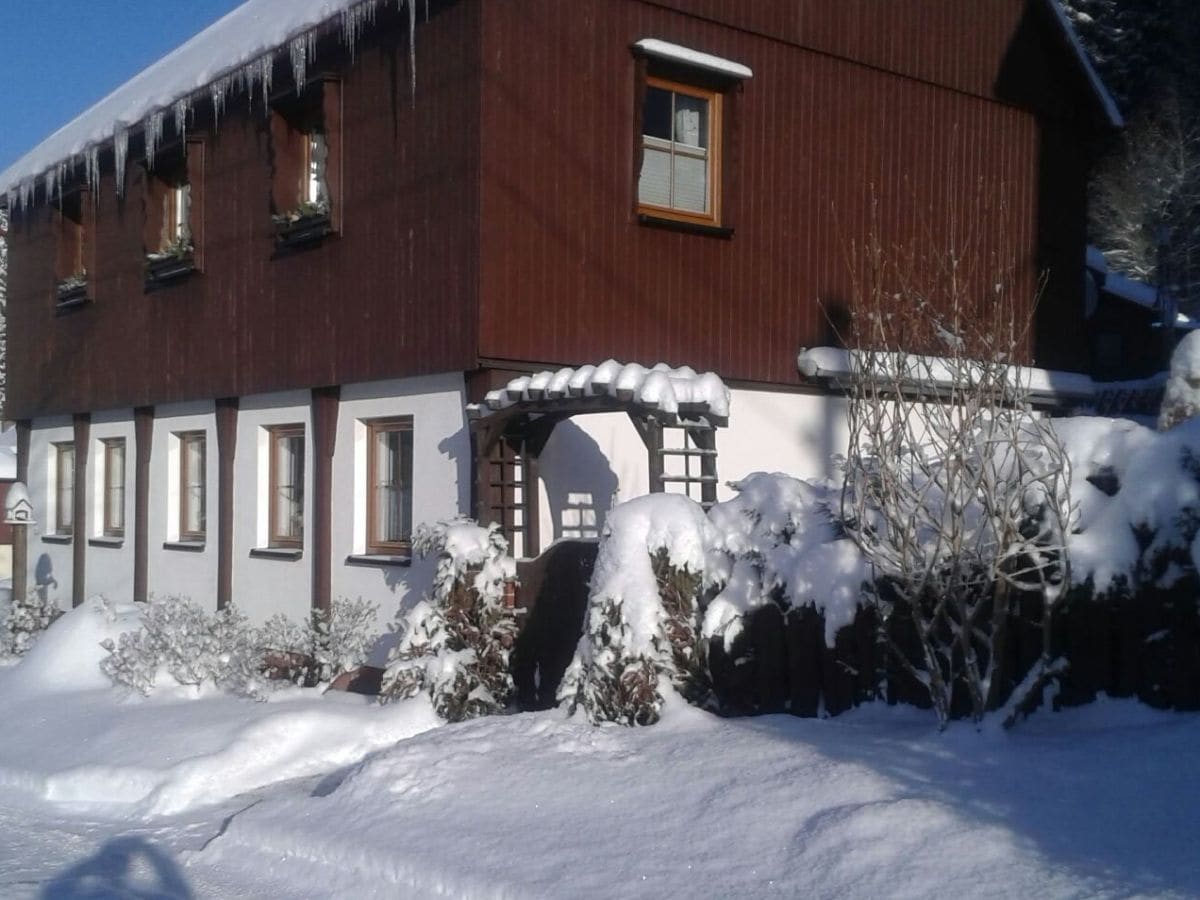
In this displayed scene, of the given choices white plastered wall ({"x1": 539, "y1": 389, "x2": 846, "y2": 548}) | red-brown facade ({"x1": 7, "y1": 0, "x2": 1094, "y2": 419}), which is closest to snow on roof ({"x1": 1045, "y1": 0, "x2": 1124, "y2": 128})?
red-brown facade ({"x1": 7, "y1": 0, "x2": 1094, "y2": 419})

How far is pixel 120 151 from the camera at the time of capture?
1697cm

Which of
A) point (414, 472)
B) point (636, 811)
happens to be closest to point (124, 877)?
point (636, 811)

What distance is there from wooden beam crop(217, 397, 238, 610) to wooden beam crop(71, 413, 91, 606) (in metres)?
4.33

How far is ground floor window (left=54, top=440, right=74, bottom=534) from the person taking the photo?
806 inches

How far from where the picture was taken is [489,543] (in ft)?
34.9

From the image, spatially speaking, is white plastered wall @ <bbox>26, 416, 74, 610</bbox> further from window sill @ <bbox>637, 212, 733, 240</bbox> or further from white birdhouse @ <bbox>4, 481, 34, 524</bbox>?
window sill @ <bbox>637, 212, 733, 240</bbox>

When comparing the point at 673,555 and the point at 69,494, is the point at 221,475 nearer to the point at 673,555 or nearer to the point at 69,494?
the point at 69,494

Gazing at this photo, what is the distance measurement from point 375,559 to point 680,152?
4.65m

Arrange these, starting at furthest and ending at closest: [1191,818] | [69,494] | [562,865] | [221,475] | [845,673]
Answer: [69,494]
[221,475]
[845,673]
[562,865]
[1191,818]

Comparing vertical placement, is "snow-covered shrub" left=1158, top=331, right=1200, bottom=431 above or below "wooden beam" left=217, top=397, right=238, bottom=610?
above

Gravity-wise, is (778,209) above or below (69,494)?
above

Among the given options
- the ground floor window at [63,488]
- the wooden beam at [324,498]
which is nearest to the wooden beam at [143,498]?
the ground floor window at [63,488]

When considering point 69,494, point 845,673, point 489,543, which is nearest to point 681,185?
point 489,543

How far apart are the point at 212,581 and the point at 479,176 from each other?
6.41m
